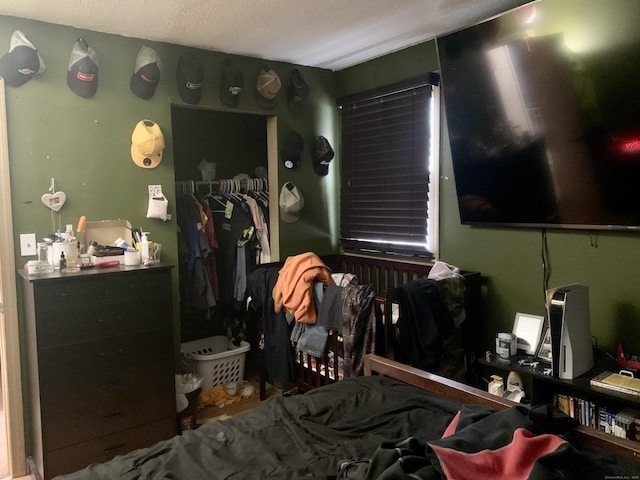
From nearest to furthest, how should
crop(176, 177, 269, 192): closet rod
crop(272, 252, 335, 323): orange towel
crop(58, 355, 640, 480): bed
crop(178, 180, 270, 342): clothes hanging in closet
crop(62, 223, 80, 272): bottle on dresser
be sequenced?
crop(58, 355, 640, 480): bed < crop(62, 223, 80, 272): bottle on dresser < crop(272, 252, 335, 323): orange towel < crop(178, 180, 270, 342): clothes hanging in closet < crop(176, 177, 269, 192): closet rod

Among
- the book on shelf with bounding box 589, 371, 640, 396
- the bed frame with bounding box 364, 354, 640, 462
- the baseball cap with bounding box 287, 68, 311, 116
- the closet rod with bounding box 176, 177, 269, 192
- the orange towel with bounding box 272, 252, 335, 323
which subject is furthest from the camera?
the closet rod with bounding box 176, 177, 269, 192

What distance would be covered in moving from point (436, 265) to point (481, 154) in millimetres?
739

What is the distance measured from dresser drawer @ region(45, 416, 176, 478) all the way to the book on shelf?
2212 mm

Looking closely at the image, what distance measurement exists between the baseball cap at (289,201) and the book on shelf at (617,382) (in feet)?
7.57

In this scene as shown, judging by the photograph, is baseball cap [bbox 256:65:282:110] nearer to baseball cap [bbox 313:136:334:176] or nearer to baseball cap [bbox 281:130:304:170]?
baseball cap [bbox 281:130:304:170]

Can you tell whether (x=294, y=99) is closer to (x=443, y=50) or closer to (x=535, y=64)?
(x=443, y=50)

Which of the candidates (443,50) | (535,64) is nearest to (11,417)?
(443,50)

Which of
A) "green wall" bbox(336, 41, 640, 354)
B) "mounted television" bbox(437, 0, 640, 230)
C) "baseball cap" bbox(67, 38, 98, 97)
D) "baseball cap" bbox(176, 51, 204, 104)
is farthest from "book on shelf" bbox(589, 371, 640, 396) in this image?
"baseball cap" bbox(67, 38, 98, 97)

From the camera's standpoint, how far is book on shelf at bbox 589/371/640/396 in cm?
205

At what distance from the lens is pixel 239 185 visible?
3859 mm


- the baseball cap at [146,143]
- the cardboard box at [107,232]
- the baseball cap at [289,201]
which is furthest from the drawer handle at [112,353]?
the baseball cap at [289,201]

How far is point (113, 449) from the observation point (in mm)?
2592

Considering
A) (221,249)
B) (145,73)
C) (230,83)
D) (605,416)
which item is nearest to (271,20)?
(230,83)

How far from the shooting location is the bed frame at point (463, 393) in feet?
4.64
